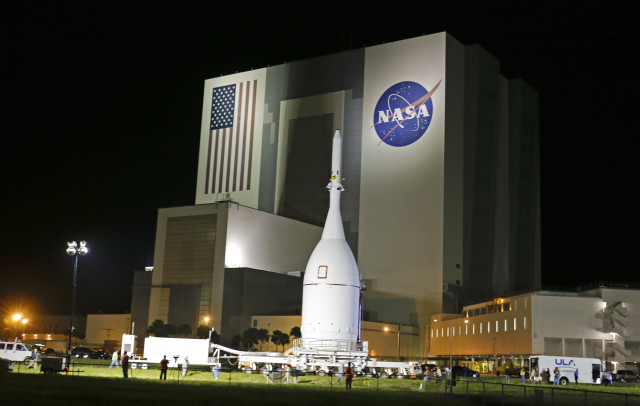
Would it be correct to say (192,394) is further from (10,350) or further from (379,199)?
(379,199)

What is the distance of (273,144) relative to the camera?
452 feet

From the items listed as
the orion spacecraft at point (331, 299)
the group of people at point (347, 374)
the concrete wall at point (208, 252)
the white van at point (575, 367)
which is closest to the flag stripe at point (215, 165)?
the concrete wall at point (208, 252)

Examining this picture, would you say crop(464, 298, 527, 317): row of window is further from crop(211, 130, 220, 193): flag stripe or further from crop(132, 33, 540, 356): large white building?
crop(211, 130, 220, 193): flag stripe

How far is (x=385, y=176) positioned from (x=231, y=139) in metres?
34.6

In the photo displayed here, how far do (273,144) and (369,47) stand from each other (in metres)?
24.9

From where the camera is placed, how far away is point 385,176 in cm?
12069

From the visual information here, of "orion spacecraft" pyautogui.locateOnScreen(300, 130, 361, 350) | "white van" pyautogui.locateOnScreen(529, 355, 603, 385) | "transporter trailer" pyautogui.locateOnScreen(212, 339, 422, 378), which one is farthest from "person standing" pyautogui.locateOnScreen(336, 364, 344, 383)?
"white van" pyautogui.locateOnScreen(529, 355, 603, 385)

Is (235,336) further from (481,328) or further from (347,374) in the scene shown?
(347,374)

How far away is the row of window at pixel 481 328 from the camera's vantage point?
89.4 metres

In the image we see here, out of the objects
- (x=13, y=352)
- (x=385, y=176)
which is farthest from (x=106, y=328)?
(x=13, y=352)

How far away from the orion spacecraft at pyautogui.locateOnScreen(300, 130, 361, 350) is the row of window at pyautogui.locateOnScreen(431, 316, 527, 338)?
A: 32878 millimetres

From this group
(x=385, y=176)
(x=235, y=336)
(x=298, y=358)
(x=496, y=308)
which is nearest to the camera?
(x=298, y=358)

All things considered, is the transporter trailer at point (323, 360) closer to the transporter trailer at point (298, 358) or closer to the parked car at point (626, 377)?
the transporter trailer at point (298, 358)

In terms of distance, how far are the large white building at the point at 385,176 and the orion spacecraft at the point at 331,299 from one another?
143 feet
